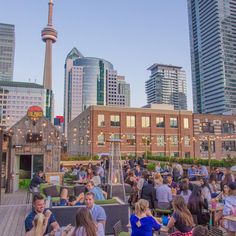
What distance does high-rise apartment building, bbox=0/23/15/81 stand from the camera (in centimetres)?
19225

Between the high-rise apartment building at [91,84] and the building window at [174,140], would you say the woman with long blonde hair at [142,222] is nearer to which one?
the building window at [174,140]

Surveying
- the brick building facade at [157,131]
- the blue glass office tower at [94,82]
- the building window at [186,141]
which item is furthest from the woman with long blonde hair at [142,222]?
the blue glass office tower at [94,82]

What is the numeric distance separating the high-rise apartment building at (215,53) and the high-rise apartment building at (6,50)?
141 meters

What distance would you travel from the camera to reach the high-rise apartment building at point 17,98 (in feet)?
456

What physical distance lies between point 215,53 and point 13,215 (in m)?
155

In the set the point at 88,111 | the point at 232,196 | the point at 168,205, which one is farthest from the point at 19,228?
the point at 88,111

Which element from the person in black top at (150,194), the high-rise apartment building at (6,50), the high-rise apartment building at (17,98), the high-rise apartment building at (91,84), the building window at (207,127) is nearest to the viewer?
the person in black top at (150,194)

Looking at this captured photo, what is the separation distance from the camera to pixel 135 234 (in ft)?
14.3

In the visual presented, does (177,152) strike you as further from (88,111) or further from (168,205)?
(168,205)

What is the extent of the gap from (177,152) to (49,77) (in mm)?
125680

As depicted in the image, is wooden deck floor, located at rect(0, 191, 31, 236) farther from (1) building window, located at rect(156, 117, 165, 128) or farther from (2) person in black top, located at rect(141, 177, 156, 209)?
(1) building window, located at rect(156, 117, 165, 128)

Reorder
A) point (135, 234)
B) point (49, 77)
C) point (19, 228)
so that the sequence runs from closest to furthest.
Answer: point (135, 234), point (19, 228), point (49, 77)

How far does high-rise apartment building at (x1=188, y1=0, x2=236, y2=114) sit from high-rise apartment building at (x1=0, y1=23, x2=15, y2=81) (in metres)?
141

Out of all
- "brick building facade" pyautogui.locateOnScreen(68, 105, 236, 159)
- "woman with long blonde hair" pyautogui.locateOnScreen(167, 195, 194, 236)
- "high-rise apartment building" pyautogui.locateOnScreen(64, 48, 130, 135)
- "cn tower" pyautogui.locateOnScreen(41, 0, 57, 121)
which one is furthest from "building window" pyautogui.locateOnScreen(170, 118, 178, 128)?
"cn tower" pyautogui.locateOnScreen(41, 0, 57, 121)
